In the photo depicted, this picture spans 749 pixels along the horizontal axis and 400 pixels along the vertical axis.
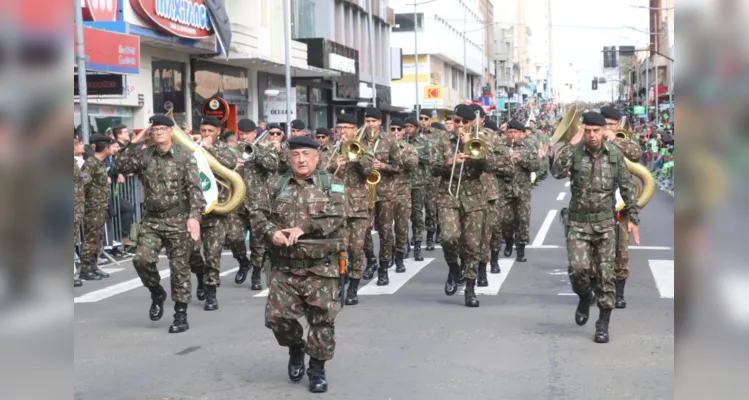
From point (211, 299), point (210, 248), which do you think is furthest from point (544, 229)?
point (211, 299)

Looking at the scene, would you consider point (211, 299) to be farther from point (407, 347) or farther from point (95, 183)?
point (95, 183)

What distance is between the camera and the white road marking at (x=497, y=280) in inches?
470

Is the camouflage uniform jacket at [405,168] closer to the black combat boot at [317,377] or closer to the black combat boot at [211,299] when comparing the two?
the black combat boot at [211,299]

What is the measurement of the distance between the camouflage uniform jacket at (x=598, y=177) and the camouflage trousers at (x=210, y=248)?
13.1ft

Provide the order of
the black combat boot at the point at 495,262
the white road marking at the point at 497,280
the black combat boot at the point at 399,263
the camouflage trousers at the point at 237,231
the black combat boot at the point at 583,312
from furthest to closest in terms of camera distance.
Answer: the black combat boot at the point at 399,263 < the black combat boot at the point at 495,262 < the camouflage trousers at the point at 237,231 < the white road marking at the point at 497,280 < the black combat boot at the point at 583,312

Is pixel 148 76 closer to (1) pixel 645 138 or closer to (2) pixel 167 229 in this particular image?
(2) pixel 167 229

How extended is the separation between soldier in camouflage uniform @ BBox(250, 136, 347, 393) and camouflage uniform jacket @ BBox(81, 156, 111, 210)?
7023mm

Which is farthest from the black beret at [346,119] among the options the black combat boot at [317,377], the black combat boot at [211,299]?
the black combat boot at [317,377]

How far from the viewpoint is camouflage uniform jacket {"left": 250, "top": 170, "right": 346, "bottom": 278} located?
719 cm
